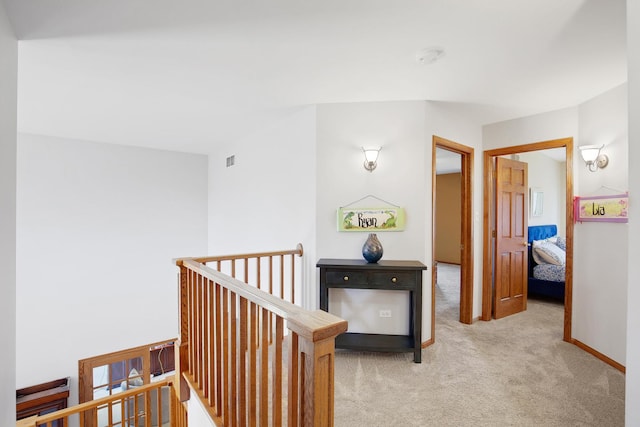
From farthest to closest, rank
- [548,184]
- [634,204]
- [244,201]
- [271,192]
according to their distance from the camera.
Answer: [548,184], [244,201], [271,192], [634,204]

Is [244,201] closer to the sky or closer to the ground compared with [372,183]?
closer to the ground

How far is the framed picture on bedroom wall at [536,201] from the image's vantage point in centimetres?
534

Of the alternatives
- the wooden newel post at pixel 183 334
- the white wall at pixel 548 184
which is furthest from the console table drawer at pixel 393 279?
the white wall at pixel 548 184

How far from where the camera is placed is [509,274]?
11.9ft

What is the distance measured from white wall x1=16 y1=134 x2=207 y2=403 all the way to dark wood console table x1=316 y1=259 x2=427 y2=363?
3.54 m

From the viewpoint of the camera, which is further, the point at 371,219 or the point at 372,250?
the point at 371,219

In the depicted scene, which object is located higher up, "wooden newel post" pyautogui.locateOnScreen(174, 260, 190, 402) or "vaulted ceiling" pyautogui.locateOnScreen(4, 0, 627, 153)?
"vaulted ceiling" pyautogui.locateOnScreen(4, 0, 627, 153)

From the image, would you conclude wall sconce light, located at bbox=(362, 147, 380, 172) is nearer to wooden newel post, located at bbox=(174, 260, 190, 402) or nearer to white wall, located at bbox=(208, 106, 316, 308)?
white wall, located at bbox=(208, 106, 316, 308)

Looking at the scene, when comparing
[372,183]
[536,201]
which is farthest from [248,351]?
[536,201]

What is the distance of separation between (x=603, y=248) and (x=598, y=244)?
5 centimetres

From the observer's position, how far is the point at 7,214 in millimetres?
1745

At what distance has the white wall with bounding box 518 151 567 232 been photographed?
5.34 meters

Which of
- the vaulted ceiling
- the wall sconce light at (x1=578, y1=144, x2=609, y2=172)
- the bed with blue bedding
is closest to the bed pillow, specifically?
the bed with blue bedding

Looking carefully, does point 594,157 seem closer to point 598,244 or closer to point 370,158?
point 598,244
